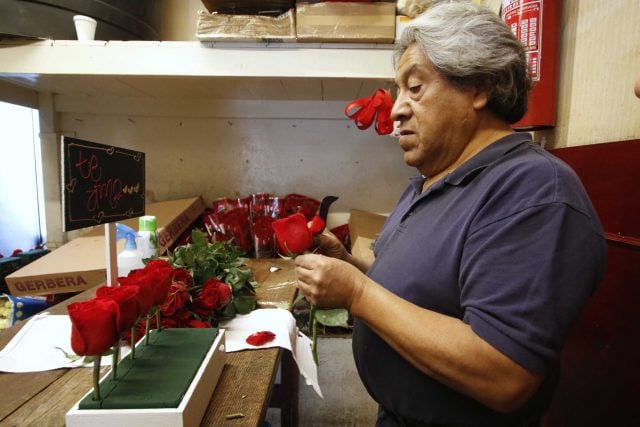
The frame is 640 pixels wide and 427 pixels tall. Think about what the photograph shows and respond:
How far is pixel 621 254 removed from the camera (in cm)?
76

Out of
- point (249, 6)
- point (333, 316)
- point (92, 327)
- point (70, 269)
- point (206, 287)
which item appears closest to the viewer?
point (92, 327)

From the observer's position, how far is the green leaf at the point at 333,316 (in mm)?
703

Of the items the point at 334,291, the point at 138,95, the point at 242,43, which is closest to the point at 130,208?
the point at 334,291

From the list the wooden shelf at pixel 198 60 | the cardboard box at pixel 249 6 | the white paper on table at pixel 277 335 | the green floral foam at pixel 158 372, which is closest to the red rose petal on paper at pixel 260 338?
the white paper on table at pixel 277 335

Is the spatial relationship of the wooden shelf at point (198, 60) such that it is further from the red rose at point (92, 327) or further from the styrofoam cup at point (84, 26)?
the red rose at point (92, 327)

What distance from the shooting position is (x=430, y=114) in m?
0.68

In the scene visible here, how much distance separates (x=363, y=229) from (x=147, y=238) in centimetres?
114

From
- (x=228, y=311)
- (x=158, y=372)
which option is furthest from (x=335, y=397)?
(x=158, y=372)

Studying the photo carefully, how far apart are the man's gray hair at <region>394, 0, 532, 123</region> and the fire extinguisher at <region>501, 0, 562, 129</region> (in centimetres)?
38

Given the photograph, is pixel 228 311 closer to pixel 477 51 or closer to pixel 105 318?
pixel 105 318

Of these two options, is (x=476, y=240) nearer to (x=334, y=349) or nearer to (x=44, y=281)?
(x=334, y=349)

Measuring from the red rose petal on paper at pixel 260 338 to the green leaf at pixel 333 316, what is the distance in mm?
187

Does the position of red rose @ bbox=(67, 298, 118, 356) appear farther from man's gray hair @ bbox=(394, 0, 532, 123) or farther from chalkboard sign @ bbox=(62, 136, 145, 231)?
man's gray hair @ bbox=(394, 0, 532, 123)

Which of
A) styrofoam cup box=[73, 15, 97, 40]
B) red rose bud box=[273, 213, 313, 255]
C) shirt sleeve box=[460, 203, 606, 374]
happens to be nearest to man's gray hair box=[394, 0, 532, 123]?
shirt sleeve box=[460, 203, 606, 374]
